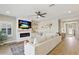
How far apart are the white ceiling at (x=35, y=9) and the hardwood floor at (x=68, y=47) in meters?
0.73

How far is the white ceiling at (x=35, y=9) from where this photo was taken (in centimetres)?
257

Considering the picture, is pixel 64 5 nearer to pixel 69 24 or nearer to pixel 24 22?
pixel 69 24

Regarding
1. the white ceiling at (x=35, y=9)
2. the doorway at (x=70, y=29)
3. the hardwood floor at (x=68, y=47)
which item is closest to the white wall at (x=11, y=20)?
the white ceiling at (x=35, y=9)

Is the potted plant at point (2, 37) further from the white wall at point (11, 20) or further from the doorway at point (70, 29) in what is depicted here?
the doorway at point (70, 29)

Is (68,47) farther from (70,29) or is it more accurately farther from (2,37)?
(2,37)

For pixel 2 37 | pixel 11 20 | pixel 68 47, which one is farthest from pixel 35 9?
pixel 68 47

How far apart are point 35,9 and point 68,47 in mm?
1437

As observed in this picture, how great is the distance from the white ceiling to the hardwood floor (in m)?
0.73

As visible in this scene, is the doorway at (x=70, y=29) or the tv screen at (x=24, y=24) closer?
the tv screen at (x=24, y=24)

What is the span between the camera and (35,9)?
269 centimetres
